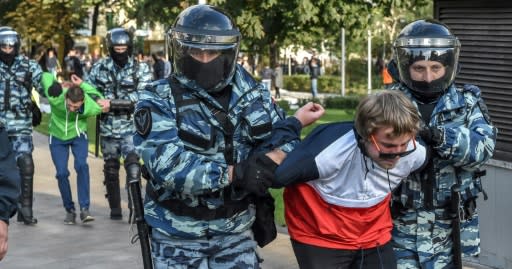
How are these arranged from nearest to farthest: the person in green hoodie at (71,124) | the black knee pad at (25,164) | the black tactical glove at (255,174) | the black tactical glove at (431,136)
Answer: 1. the black tactical glove at (255,174)
2. the black tactical glove at (431,136)
3. the person in green hoodie at (71,124)
4. the black knee pad at (25,164)

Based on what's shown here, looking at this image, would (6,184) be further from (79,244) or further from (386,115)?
(79,244)

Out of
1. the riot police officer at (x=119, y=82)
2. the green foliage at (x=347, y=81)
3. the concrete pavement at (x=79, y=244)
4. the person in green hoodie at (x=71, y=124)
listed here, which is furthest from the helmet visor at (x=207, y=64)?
the green foliage at (x=347, y=81)

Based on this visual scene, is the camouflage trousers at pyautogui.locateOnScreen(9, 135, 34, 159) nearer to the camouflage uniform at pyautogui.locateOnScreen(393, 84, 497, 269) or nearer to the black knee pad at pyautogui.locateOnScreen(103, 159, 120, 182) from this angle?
the black knee pad at pyautogui.locateOnScreen(103, 159, 120, 182)

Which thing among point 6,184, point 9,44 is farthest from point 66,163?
point 6,184

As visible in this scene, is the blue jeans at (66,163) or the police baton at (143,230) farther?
the blue jeans at (66,163)

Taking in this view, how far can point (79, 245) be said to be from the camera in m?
9.03

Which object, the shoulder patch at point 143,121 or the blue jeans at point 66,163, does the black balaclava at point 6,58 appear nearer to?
the blue jeans at point 66,163

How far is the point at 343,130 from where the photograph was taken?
14.1 ft

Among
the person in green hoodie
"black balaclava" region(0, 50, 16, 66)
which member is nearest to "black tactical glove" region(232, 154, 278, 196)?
the person in green hoodie

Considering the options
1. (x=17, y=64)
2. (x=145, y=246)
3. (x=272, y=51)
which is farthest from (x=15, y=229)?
(x=272, y=51)

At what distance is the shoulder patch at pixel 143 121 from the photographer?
13.5ft

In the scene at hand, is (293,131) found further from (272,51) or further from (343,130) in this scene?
(272,51)

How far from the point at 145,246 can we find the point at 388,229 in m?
1.07

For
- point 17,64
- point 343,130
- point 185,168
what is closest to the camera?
point 185,168
